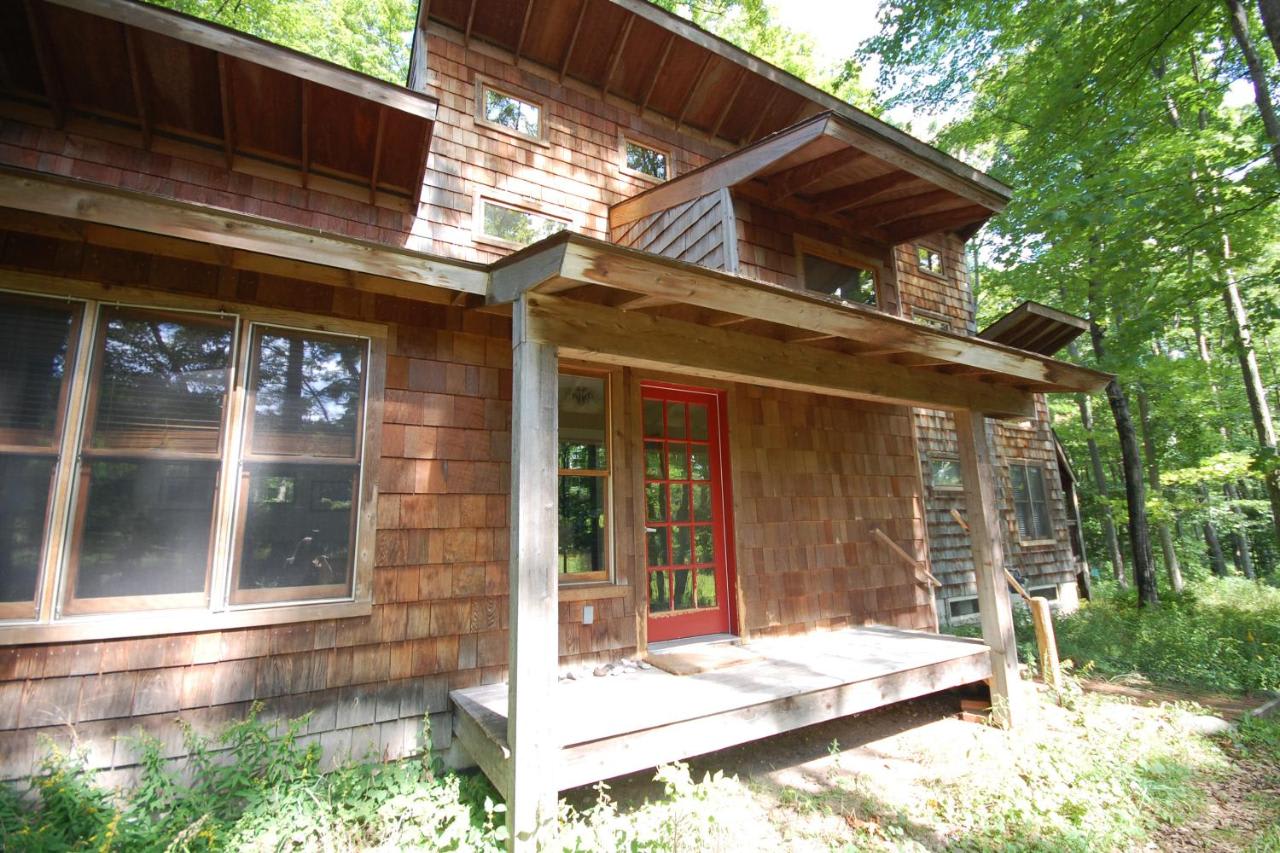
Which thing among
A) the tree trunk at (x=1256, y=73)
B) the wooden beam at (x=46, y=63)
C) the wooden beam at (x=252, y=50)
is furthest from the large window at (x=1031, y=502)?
the wooden beam at (x=46, y=63)

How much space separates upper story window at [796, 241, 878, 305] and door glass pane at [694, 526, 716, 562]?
2.69 m

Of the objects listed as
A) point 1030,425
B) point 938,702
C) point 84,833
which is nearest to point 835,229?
point 938,702

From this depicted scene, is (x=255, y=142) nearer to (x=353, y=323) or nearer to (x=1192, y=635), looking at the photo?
(x=353, y=323)

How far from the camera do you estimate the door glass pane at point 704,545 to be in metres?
4.90

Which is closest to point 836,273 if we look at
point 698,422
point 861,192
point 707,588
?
point 861,192

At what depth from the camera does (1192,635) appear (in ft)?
21.1

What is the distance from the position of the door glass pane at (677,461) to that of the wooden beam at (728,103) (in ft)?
13.1

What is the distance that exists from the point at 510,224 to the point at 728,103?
3.11 meters

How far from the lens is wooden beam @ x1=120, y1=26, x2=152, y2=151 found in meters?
3.39

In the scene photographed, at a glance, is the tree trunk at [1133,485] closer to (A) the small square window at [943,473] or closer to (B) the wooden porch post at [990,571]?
(A) the small square window at [943,473]

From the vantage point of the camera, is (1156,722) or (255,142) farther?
(1156,722)

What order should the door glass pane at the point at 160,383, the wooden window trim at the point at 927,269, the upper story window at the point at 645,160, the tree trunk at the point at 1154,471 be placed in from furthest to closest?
1. the tree trunk at the point at 1154,471
2. the wooden window trim at the point at 927,269
3. the upper story window at the point at 645,160
4. the door glass pane at the point at 160,383

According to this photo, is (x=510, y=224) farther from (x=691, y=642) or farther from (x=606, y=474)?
(x=691, y=642)

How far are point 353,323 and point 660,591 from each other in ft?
9.88
